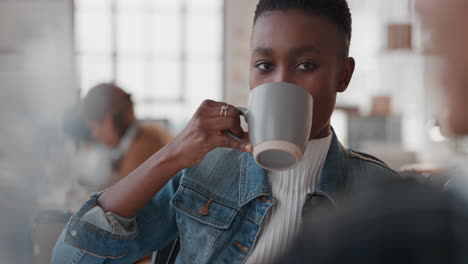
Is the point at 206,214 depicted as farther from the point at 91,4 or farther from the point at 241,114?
the point at 91,4

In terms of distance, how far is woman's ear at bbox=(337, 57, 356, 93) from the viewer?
0.85 metres

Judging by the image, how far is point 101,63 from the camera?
24.3 ft

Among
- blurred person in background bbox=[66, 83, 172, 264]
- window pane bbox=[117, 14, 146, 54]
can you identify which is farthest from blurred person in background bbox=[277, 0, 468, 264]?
window pane bbox=[117, 14, 146, 54]

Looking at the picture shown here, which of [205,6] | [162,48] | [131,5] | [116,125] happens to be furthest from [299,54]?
[131,5]

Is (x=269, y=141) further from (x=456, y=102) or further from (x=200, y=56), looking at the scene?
(x=200, y=56)

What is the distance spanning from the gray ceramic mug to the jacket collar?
0.16 m

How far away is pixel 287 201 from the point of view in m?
0.82

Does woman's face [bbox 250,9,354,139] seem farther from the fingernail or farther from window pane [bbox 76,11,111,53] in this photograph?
window pane [bbox 76,11,111,53]

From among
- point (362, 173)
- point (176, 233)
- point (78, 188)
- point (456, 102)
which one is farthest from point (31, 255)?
point (456, 102)

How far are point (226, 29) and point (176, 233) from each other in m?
6.76

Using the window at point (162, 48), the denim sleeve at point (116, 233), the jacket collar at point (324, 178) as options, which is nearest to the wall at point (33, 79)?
the window at point (162, 48)

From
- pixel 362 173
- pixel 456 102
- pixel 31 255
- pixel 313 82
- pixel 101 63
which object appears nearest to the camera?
pixel 456 102

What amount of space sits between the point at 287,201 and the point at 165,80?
271 inches

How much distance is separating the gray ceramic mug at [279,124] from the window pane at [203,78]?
6.84 m
